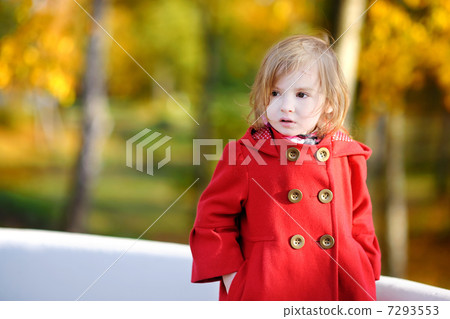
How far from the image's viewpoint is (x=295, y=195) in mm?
1295

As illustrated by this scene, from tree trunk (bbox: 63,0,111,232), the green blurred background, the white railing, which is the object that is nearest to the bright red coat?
the white railing

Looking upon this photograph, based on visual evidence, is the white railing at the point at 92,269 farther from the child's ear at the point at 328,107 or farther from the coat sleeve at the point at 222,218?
the child's ear at the point at 328,107

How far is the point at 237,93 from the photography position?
7.47 m

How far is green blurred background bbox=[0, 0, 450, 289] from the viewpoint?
3568 millimetres

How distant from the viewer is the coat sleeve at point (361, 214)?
1353mm

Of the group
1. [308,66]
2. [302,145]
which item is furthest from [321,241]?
[308,66]

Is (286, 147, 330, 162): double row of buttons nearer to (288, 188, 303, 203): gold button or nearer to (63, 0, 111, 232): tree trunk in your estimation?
(288, 188, 303, 203): gold button

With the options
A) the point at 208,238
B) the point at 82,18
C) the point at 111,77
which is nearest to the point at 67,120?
the point at 111,77

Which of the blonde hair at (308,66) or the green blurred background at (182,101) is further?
the green blurred background at (182,101)

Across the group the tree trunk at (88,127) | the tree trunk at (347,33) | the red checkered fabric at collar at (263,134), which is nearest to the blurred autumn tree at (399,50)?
the tree trunk at (347,33)

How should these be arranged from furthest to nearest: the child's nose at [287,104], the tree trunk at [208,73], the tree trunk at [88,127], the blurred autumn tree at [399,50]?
the tree trunk at [208,73], the tree trunk at [88,127], the blurred autumn tree at [399,50], the child's nose at [287,104]

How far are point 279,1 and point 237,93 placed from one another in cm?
367

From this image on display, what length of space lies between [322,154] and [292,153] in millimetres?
72
